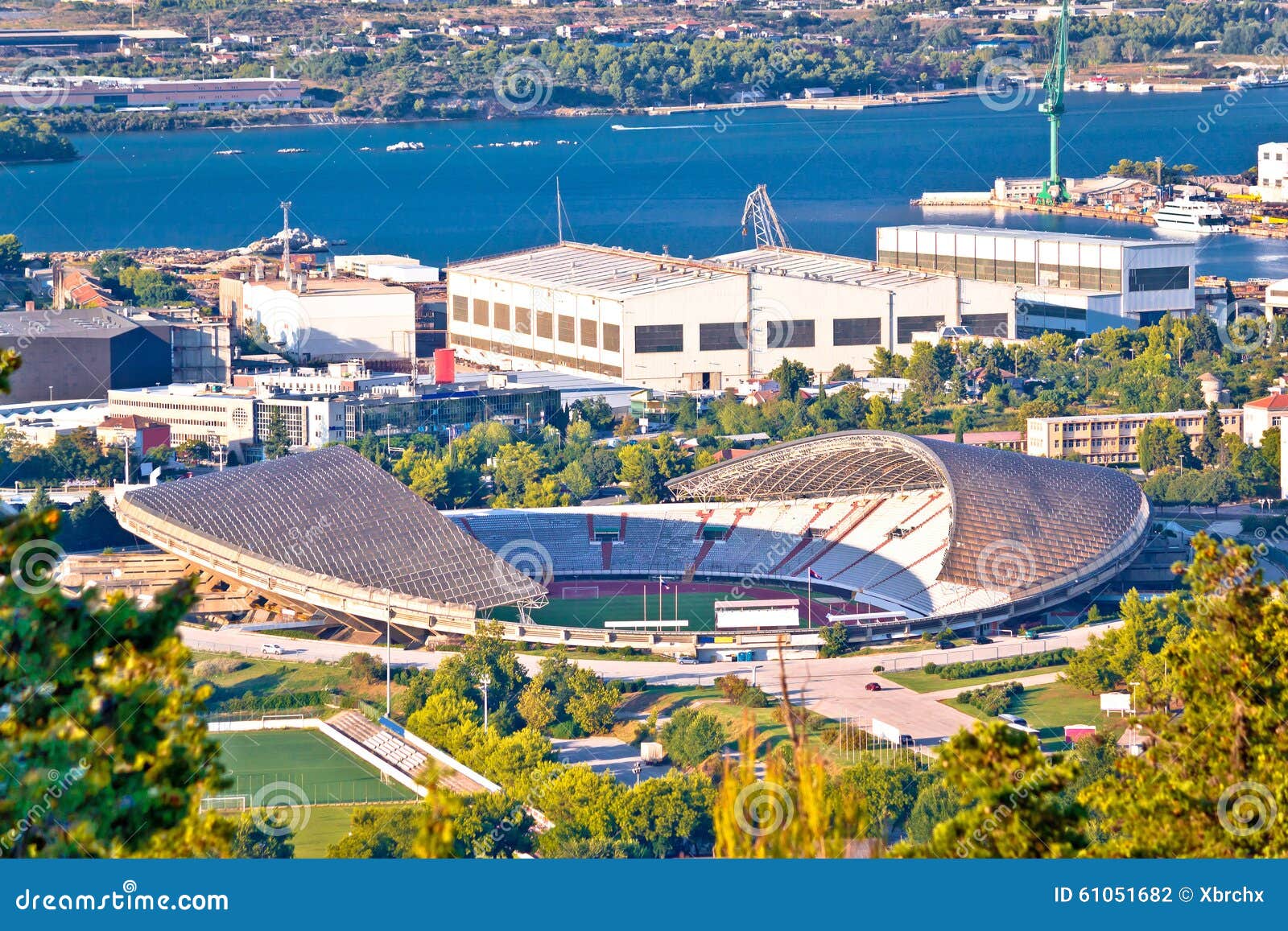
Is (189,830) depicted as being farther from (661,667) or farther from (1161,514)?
(1161,514)

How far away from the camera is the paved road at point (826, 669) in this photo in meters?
17.1

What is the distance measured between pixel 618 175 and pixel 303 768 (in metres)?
52.5

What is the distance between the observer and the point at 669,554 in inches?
903

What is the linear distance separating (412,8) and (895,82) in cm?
1765

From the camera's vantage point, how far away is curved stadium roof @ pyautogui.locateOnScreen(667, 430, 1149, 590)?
67.9 feet

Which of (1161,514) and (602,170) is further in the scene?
(602,170)

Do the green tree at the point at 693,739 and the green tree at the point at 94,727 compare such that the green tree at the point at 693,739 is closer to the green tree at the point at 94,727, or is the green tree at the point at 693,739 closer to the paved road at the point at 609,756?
the paved road at the point at 609,756

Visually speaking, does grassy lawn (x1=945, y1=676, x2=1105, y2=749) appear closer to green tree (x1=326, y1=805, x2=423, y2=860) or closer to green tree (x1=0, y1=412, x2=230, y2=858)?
green tree (x1=326, y1=805, x2=423, y2=860)

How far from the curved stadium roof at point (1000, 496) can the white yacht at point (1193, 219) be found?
29.2 m

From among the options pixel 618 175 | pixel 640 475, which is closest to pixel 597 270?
pixel 640 475

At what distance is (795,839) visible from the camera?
19.0 ft

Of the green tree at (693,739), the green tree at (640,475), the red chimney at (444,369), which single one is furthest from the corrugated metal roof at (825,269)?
the green tree at (693,739)

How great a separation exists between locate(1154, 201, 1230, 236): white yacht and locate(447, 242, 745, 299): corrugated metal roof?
18.3 meters

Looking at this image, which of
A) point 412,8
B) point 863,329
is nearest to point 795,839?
point 863,329
